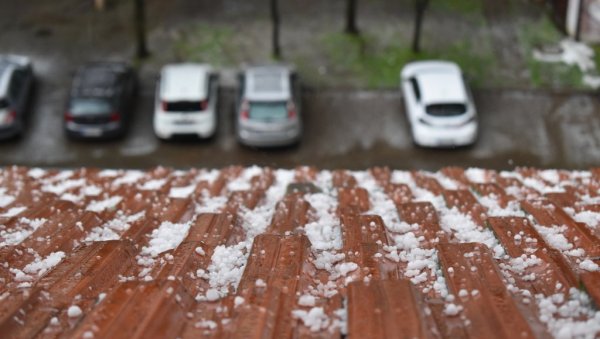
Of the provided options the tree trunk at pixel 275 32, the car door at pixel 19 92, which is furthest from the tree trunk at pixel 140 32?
the tree trunk at pixel 275 32

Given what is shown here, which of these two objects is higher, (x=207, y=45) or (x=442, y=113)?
(x=207, y=45)

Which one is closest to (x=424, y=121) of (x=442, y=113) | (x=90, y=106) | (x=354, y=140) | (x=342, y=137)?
(x=442, y=113)

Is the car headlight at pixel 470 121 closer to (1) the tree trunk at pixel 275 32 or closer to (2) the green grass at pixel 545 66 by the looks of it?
(2) the green grass at pixel 545 66

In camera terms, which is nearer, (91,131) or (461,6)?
(91,131)

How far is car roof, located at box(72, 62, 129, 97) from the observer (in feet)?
55.2

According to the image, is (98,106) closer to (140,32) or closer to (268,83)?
(140,32)

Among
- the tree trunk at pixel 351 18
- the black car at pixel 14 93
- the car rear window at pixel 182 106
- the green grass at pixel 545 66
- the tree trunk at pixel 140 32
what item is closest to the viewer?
the car rear window at pixel 182 106

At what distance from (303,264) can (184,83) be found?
46.5ft

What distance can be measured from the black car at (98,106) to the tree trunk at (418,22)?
8803mm

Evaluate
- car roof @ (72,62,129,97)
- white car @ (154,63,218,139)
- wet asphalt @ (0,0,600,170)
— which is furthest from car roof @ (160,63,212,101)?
wet asphalt @ (0,0,600,170)

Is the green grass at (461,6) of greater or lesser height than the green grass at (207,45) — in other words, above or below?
above

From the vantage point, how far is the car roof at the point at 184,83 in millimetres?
16594

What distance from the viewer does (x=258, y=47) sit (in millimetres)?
20156

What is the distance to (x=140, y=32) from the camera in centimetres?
1939
